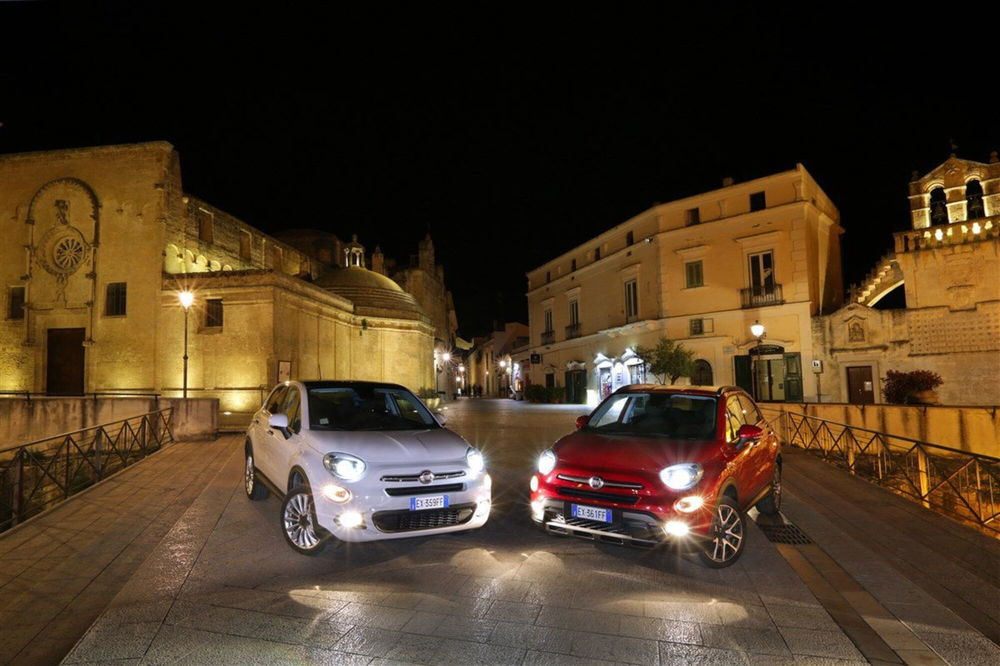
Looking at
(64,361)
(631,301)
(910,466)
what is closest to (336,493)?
(910,466)

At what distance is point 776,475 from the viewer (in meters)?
7.47

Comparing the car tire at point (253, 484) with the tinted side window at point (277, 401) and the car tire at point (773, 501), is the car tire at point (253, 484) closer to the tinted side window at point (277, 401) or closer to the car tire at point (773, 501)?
the tinted side window at point (277, 401)

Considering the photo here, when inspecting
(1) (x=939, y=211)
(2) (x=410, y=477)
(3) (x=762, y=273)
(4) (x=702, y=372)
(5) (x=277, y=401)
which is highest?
(1) (x=939, y=211)

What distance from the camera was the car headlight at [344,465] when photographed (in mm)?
5418

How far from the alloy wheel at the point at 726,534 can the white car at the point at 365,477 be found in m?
2.25

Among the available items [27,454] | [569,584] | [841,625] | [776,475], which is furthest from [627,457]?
[27,454]

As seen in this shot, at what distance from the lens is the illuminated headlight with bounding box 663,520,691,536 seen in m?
4.99

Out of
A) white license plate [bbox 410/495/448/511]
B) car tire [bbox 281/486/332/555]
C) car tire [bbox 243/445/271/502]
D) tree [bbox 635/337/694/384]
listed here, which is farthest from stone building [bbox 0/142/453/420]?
white license plate [bbox 410/495/448/511]

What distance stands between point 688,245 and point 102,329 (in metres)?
27.2

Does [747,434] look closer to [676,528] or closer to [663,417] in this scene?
[663,417]

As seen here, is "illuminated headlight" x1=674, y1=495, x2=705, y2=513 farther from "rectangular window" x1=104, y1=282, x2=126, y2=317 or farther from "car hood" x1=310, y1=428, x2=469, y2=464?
"rectangular window" x1=104, y1=282, x2=126, y2=317

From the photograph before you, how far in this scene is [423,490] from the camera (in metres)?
5.57

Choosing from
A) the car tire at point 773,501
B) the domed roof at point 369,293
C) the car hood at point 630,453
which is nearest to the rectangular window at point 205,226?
the domed roof at point 369,293

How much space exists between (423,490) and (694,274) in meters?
25.4
